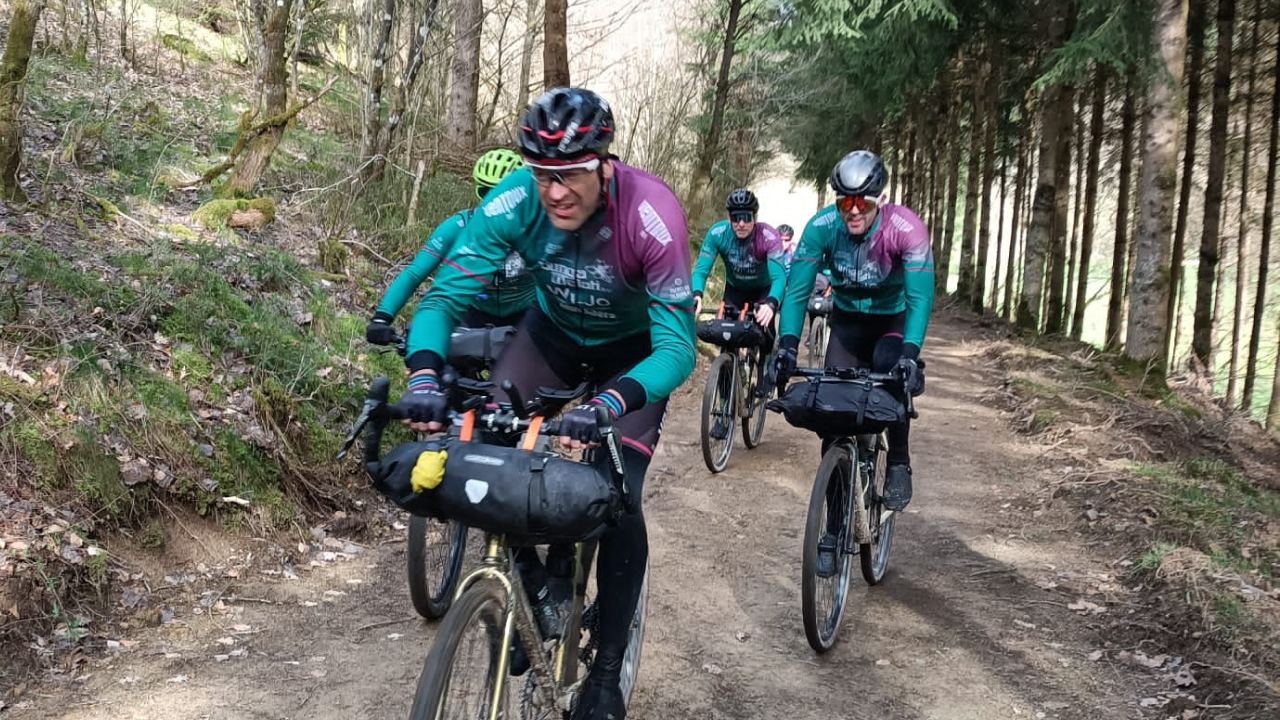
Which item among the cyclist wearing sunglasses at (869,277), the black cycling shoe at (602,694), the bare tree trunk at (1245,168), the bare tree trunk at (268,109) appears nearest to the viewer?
the black cycling shoe at (602,694)

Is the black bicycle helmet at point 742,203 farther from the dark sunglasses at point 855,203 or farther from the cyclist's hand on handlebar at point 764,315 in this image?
the dark sunglasses at point 855,203

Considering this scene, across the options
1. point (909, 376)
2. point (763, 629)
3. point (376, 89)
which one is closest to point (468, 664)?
point (763, 629)

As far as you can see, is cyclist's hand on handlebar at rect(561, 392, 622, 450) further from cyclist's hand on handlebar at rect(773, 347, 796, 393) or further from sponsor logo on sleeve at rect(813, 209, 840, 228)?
sponsor logo on sleeve at rect(813, 209, 840, 228)

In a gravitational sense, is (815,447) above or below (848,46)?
below

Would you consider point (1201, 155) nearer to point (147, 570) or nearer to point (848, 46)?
point (848, 46)

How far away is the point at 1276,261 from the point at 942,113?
10.4 meters

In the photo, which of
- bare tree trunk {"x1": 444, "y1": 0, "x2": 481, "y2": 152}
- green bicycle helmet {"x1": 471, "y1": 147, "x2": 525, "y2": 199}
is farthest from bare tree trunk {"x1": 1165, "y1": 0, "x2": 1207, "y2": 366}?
green bicycle helmet {"x1": 471, "y1": 147, "x2": 525, "y2": 199}

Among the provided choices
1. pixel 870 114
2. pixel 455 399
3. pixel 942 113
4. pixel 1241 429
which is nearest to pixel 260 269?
pixel 455 399

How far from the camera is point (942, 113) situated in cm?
2930

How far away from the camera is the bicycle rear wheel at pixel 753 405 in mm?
9383

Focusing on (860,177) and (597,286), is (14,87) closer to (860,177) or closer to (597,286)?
(597,286)

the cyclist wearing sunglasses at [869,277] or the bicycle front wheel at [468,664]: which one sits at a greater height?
the cyclist wearing sunglasses at [869,277]

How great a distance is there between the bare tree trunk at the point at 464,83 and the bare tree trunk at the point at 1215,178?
11.4 metres

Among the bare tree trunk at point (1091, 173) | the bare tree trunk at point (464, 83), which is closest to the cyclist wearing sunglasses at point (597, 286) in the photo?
the bare tree trunk at point (464, 83)
